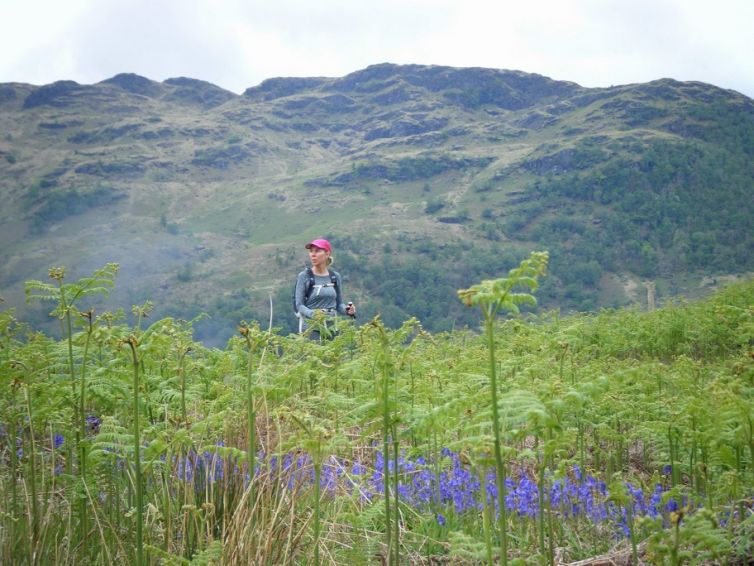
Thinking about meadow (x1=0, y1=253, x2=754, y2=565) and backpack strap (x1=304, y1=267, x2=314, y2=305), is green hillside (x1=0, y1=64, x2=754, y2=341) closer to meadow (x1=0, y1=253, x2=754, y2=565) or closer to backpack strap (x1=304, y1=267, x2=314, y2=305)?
backpack strap (x1=304, y1=267, x2=314, y2=305)

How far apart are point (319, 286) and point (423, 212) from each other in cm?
13494

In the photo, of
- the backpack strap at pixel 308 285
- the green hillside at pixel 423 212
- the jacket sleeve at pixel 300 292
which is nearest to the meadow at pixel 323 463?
the jacket sleeve at pixel 300 292

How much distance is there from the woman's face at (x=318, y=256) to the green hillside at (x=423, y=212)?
5954 centimetres

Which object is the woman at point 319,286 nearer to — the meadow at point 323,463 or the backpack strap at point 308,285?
the backpack strap at point 308,285

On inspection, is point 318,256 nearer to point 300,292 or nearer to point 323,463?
point 300,292

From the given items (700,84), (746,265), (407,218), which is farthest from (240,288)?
(700,84)

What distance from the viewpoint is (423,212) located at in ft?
466

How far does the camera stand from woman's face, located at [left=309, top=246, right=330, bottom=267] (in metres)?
8.56

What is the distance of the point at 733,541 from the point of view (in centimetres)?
285

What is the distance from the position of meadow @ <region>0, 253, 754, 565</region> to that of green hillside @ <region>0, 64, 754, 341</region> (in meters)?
64.0

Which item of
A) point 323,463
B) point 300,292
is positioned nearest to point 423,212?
point 300,292

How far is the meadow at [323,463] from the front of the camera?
8.04 feet

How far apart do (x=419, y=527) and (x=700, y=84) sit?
8030 inches

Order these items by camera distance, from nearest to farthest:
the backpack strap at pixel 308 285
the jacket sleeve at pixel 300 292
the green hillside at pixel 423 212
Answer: the jacket sleeve at pixel 300 292, the backpack strap at pixel 308 285, the green hillside at pixel 423 212
